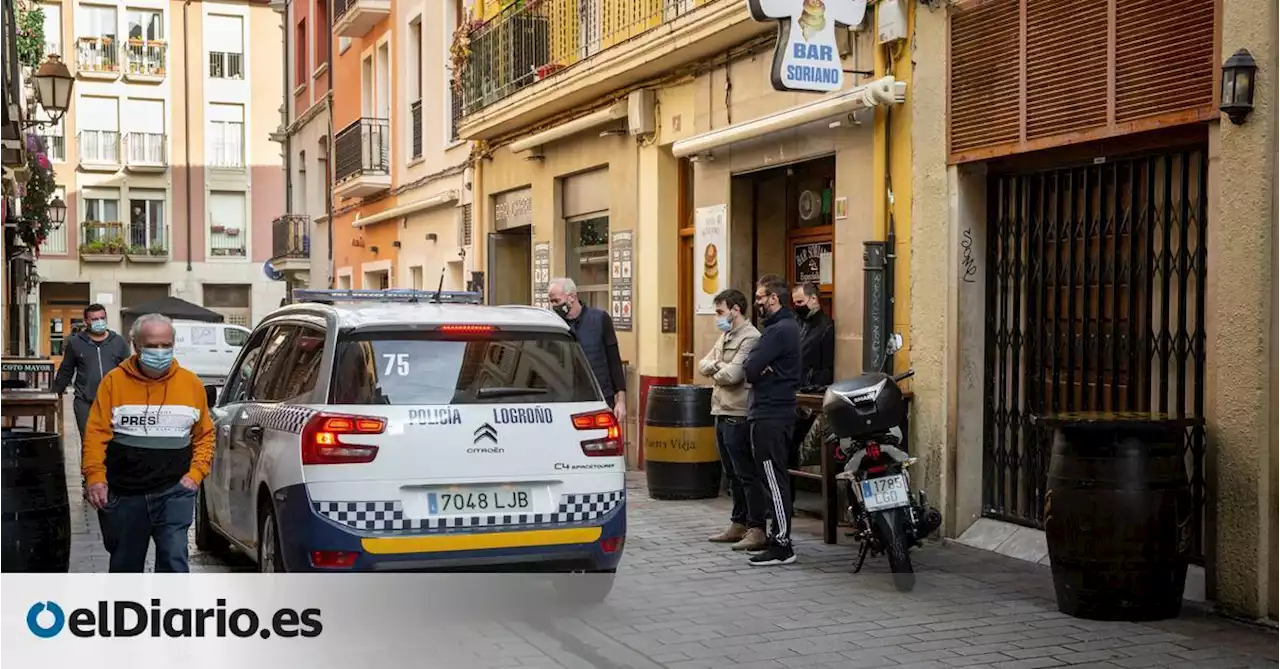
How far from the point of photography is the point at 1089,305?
8906 mm

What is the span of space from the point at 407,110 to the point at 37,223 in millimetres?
8438

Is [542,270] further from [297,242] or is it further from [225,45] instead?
[225,45]

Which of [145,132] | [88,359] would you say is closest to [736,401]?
[88,359]

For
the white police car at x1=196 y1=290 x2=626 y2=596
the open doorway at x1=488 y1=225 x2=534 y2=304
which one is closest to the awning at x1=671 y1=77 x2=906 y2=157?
the white police car at x1=196 y1=290 x2=626 y2=596

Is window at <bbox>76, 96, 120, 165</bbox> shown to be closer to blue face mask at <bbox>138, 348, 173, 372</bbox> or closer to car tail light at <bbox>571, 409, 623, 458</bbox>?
blue face mask at <bbox>138, 348, 173, 372</bbox>

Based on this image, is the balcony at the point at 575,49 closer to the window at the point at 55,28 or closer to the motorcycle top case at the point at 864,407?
the motorcycle top case at the point at 864,407

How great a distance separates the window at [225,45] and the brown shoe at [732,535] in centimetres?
4479

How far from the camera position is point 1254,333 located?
23.3 feet

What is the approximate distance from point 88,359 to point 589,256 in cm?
604

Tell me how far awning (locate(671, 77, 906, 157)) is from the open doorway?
21.3 ft

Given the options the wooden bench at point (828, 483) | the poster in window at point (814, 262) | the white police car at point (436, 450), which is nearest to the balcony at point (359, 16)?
the poster in window at point (814, 262)

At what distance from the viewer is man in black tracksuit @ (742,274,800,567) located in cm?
887

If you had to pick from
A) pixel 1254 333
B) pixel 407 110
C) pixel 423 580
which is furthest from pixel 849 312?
pixel 407 110

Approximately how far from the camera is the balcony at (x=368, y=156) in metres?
24.8
